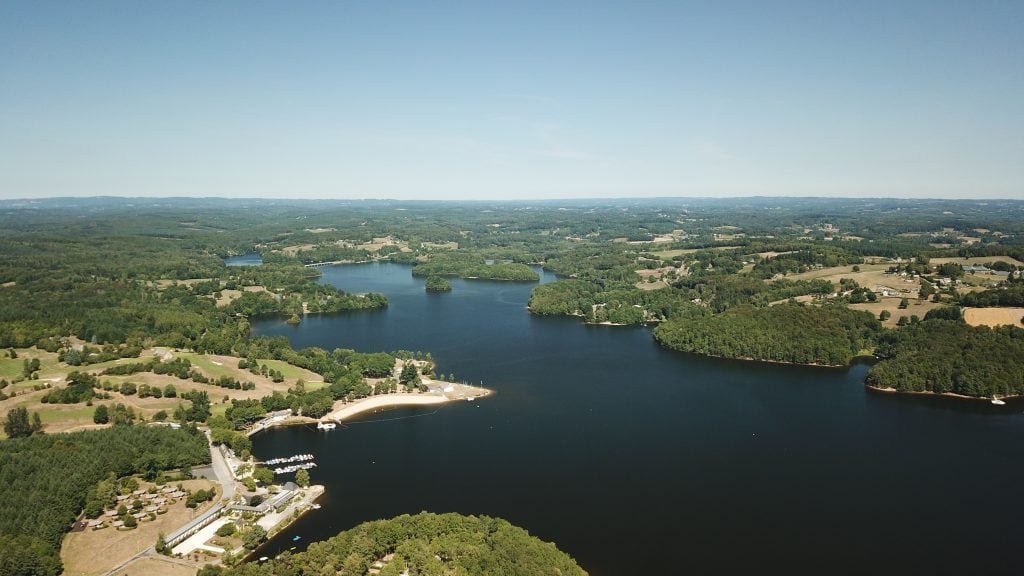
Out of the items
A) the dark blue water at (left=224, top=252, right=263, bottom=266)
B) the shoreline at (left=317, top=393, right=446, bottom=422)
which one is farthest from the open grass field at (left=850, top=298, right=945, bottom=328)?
the dark blue water at (left=224, top=252, right=263, bottom=266)

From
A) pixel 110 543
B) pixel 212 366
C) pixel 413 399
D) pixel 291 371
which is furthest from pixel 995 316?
pixel 212 366

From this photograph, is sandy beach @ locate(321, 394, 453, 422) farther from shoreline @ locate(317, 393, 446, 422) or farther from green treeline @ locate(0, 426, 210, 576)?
green treeline @ locate(0, 426, 210, 576)

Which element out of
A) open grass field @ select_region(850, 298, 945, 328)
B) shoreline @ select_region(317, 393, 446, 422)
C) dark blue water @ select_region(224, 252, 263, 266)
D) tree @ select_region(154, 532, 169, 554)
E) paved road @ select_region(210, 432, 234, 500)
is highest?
open grass field @ select_region(850, 298, 945, 328)

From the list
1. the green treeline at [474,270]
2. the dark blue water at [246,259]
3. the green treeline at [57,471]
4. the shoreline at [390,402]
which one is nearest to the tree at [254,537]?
the green treeline at [57,471]

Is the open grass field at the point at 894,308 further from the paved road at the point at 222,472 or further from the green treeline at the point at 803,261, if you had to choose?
the paved road at the point at 222,472

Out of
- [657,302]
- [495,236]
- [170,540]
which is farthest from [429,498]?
[495,236]

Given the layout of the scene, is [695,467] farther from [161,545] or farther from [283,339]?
[283,339]
